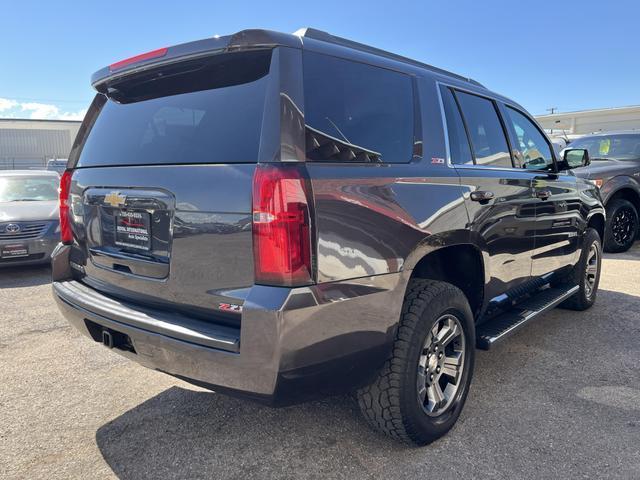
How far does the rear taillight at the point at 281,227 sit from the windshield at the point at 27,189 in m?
7.14

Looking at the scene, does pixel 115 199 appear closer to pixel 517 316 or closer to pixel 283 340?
pixel 283 340

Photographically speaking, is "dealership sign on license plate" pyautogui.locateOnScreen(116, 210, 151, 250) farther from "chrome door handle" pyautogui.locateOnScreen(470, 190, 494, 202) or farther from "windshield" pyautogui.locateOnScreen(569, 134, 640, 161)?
"windshield" pyautogui.locateOnScreen(569, 134, 640, 161)

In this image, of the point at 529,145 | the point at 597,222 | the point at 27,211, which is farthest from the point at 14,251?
the point at 597,222

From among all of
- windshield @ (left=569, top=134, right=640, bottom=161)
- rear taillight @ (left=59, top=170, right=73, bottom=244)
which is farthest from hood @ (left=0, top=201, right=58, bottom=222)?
windshield @ (left=569, top=134, right=640, bottom=161)

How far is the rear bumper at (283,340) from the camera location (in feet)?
6.20

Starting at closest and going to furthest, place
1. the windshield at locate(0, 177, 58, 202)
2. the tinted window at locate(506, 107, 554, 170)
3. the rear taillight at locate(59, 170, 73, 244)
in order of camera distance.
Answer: the rear taillight at locate(59, 170, 73, 244)
the tinted window at locate(506, 107, 554, 170)
the windshield at locate(0, 177, 58, 202)

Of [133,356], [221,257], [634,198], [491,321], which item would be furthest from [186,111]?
[634,198]

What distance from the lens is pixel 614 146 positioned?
8883mm

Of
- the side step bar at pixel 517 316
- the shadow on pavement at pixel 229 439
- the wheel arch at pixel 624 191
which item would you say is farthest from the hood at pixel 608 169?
the shadow on pavement at pixel 229 439

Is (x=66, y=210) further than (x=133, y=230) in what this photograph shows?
Yes

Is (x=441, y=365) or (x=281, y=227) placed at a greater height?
(x=281, y=227)

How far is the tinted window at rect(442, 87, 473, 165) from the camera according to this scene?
294 centimetres

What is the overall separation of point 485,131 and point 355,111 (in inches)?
58.3

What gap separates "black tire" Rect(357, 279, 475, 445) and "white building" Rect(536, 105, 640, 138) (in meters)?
26.1
